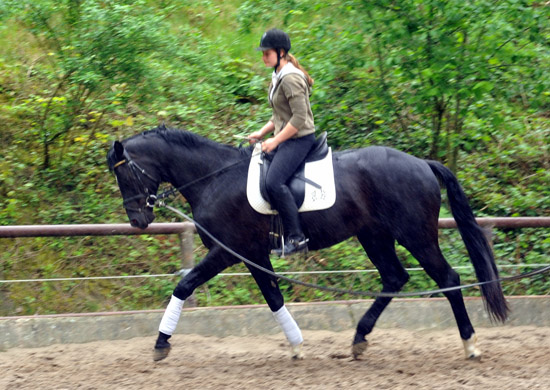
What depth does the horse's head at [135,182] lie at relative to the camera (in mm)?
5785

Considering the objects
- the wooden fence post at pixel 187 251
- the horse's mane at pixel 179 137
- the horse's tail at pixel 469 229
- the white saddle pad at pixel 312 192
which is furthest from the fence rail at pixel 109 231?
the white saddle pad at pixel 312 192

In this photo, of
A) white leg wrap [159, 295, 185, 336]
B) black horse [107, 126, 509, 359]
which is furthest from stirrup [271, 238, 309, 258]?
white leg wrap [159, 295, 185, 336]

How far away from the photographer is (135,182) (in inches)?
229

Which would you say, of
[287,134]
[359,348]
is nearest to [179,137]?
[287,134]

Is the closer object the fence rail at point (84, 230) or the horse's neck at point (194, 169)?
the horse's neck at point (194, 169)

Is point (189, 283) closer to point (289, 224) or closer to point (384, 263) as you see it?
point (289, 224)

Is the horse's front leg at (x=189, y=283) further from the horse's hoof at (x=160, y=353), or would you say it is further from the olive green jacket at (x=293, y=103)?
the olive green jacket at (x=293, y=103)

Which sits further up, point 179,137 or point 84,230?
point 179,137

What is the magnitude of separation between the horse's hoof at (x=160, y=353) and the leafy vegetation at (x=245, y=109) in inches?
67.0

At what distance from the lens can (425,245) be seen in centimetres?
583

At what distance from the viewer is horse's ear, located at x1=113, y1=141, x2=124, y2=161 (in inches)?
224

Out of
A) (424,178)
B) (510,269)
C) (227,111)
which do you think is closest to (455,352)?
(424,178)

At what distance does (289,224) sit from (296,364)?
1.26 metres

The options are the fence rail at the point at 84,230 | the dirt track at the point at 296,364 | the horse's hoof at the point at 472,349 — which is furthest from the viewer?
the fence rail at the point at 84,230
